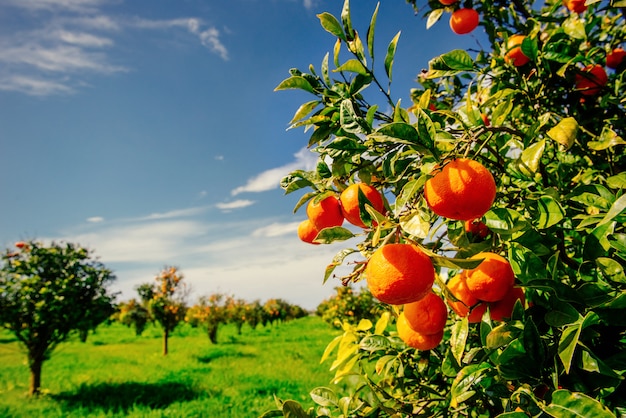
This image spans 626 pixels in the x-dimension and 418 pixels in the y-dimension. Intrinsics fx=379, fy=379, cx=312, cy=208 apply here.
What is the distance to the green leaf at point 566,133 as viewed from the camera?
1017 mm

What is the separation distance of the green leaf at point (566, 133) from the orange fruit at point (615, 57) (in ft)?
4.21

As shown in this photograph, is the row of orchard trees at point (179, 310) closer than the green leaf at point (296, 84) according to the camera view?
No

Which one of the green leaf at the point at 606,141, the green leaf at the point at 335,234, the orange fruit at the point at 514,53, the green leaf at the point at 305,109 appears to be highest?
the orange fruit at the point at 514,53

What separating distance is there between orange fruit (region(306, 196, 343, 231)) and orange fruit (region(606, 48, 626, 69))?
1.83 m

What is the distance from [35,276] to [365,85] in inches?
319

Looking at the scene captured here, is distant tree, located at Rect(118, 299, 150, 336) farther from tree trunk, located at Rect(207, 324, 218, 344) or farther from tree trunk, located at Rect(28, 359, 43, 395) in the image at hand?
tree trunk, located at Rect(28, 359, 43, 395)

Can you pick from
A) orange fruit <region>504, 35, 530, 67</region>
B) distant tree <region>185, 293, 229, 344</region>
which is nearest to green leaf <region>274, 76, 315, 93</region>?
orange fruit <region>504, 35, 530, 67</region>

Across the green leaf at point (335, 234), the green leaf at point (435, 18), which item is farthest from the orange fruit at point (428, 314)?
the green leaf at point (435, 18)

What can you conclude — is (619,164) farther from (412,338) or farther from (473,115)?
(412,338)

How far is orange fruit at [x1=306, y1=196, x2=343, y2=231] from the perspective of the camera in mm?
1074

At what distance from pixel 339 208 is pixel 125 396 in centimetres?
702

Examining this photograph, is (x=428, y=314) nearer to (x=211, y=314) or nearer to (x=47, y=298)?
(x=47, y=298)

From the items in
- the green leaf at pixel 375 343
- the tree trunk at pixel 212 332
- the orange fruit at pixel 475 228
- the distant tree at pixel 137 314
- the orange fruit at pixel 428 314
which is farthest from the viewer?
the distant tree at pixel 137 314

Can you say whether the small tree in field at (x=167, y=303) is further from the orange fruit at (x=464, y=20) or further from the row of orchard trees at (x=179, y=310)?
the orange fruit at (x=464, y=20)
